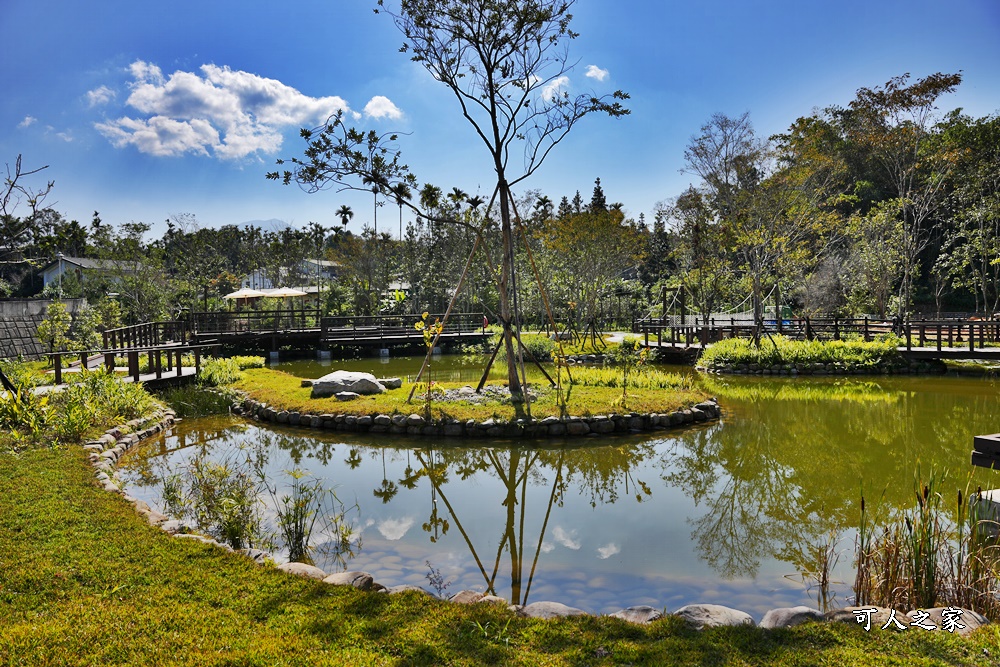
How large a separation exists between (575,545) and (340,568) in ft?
6.39

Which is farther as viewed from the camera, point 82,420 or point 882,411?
point 882,411

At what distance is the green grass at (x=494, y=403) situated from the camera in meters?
10.0

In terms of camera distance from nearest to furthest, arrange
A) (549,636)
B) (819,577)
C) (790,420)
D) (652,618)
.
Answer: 1. (549,636)
2. (652,618)
3. (819,577)
4. (790,420)

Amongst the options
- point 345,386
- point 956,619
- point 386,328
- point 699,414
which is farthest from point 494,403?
point 386,328

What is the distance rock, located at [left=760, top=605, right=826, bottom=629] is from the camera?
3.45 meters

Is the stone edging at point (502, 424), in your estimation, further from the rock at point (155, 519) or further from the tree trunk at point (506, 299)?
the rock at point (155, 519)

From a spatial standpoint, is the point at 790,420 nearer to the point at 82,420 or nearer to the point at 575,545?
the point at 575,545

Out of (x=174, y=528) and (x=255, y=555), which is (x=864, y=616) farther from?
(x=174, y=528)

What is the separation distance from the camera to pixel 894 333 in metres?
18.3

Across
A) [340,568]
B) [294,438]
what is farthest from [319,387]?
[340,568]

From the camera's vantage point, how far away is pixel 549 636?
3379 mm

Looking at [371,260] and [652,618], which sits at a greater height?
[371,260]

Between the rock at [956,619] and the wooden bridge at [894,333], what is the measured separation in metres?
14.9

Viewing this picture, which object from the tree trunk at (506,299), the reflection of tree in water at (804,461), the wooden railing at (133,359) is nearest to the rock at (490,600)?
the reflection of tree in water at (804,461)
